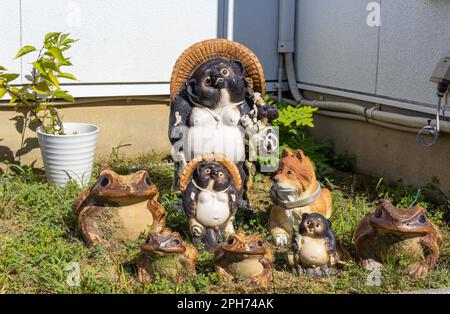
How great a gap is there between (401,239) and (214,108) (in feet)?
6.20

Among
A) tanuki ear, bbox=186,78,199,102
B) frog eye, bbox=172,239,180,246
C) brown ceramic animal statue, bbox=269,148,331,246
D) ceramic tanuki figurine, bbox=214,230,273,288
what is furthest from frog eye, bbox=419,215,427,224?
tanuki ear, bbox=186,78,199,102

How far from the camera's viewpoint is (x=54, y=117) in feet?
21.6

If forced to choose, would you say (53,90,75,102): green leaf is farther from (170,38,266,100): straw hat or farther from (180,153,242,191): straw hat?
(180,153,242,191): straw hat

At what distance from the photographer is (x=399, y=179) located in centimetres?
665

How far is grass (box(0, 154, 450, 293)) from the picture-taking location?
14.5 ft

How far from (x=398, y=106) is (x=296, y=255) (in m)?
2.55

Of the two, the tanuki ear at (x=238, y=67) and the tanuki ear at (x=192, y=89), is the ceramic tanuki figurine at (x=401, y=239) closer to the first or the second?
the tanuki ear at (x=238, y=67)

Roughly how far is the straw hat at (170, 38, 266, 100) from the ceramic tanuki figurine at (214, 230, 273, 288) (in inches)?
64.8

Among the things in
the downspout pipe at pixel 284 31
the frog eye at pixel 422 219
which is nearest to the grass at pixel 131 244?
the frog eye at pixel 422 219

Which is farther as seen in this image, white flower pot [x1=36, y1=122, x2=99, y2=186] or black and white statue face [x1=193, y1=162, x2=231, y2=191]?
white flower pot [x1=36, y1=122, x2=99, y2=186]

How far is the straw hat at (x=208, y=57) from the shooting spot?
5.47m

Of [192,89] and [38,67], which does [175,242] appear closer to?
[192,89]

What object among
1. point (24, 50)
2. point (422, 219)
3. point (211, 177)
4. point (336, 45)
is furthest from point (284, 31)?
point (422, 219)

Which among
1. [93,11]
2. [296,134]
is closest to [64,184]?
[93,11]
